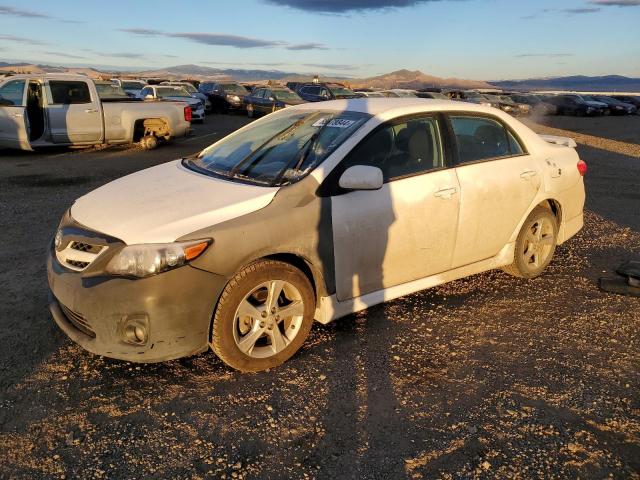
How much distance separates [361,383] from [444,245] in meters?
1.42

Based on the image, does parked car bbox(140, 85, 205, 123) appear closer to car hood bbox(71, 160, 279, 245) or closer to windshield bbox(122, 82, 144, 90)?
windshield bbox(122, 82, 144, 90)

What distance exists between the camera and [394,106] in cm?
419

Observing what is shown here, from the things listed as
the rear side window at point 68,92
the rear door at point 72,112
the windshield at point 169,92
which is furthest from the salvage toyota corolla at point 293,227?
the windshield at point 169,92

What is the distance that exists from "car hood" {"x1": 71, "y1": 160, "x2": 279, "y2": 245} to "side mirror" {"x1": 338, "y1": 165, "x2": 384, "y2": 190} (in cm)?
48

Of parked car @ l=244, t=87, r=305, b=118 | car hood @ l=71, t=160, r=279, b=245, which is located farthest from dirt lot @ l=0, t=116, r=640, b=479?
parked car @ l=244, t=87, r=305, b=118

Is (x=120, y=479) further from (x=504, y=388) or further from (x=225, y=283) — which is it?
(x=504, y=388)

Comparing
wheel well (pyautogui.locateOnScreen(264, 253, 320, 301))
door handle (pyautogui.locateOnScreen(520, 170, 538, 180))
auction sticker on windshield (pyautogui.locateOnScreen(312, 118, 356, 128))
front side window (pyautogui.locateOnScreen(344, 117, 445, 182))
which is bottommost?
wheel well (pyautogui.locateOnScreen(264, 253, 320, 301))

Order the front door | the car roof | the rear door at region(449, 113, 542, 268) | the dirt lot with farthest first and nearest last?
the rear door at region(449, 113, 542, 268)
the car roof
the front door
the dirt lot

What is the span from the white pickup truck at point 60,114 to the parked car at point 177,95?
892 centimetres

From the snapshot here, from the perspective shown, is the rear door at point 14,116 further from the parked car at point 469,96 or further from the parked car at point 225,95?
the parked car at point 469,96

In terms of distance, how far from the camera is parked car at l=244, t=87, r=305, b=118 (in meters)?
23.9

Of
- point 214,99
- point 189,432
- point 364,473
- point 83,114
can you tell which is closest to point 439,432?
point 364,473

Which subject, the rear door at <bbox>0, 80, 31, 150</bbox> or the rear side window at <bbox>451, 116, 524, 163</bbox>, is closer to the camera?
the rear side window at <bbox>451, 116, 524, 163</bbox>

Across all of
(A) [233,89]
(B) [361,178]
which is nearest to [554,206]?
(B) [361,178]
